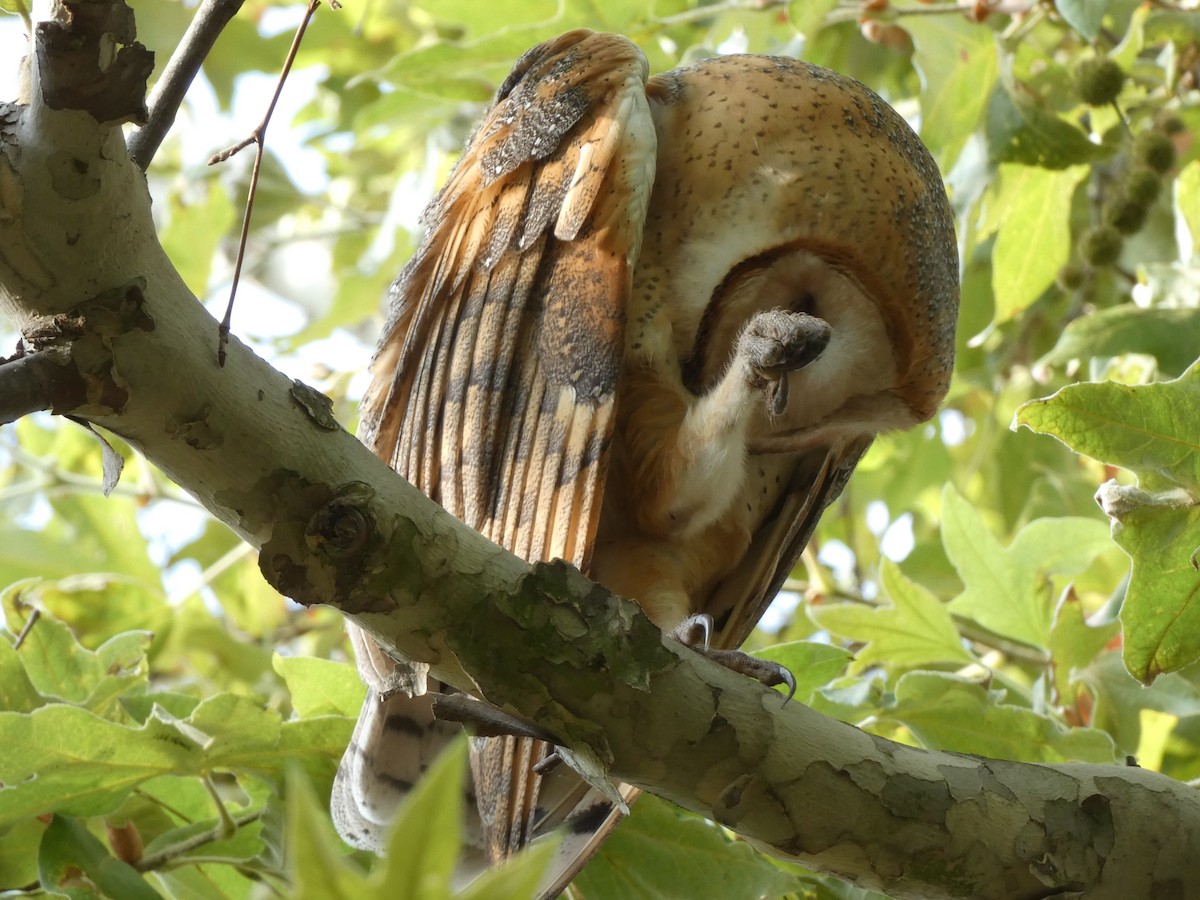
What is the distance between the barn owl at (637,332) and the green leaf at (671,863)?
4.1 inches

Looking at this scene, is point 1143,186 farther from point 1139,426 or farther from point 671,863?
A: point 671,863

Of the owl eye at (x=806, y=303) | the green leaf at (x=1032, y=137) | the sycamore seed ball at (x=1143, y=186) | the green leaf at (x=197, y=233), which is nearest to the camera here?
the owl eye at (x=806, y=303)

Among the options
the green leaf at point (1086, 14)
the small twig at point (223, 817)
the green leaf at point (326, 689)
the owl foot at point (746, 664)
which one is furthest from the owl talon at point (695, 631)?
the green leaf at point (1086, 14)

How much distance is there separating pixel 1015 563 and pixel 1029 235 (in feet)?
2.74

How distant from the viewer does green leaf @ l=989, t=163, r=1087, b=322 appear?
9.76 ft

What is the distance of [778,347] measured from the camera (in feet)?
5.90

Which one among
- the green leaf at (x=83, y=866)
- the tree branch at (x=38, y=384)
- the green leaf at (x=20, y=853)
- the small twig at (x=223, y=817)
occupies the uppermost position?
the tree branch at (x=38, y=384)

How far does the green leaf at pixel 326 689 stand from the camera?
2.24 metres

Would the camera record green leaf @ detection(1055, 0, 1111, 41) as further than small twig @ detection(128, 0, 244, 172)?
Yes

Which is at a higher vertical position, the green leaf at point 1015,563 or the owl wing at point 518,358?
the owl wing at point 518,358

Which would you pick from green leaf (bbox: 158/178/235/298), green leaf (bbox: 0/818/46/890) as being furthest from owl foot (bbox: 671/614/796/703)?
Answer: green leaf (bbox: 158/178/235/298)

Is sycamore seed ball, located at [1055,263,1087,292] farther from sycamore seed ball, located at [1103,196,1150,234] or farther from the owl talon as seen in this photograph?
the owl talon

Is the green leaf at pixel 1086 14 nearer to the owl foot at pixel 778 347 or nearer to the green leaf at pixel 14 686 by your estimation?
the owl foot at pixel 778 347

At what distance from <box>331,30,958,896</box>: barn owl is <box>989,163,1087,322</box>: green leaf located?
800 mm
